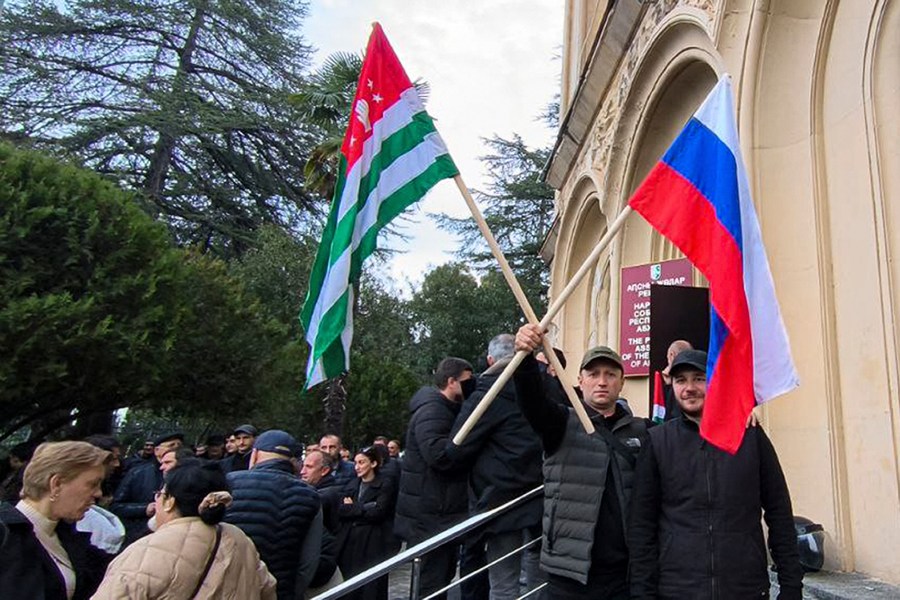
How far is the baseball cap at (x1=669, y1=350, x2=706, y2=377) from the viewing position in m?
3.19

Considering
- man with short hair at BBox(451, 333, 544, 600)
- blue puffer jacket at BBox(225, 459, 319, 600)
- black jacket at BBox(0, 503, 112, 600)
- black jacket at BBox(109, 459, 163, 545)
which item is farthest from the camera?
black jacket at BBox(109, 459, 163, 545)

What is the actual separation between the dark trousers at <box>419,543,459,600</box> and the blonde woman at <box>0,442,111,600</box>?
2274 mm

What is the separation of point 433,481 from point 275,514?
1.23 m

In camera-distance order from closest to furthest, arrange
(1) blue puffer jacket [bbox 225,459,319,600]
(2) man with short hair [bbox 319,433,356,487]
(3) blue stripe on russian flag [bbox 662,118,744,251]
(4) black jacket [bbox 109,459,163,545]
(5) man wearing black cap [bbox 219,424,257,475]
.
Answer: (3) blue stripe on russian flag [bbox 662,118,744,251]
(1) blue puffer jacket [bbox 225,459,319,600]
(4) black jacket [bbox 109,459,163,545]
(2) man with short hair [bbox 319,433,356,487]
(5) man wearing black cap [bbox 219,424,257,475]

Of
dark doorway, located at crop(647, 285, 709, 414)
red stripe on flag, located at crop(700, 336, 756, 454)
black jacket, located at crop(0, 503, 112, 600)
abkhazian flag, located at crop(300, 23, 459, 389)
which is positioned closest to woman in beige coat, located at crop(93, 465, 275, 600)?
black jacket, located at crop(0, 503, 112, 600)

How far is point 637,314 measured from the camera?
9.10 meters

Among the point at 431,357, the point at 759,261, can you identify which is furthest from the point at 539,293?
the point at 759,261

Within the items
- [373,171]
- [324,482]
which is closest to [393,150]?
[373,171]

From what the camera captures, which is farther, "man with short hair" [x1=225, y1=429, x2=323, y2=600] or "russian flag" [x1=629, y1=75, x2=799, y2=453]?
"man with short hair" [x1=225, y1=429, x2=323, y2=600]

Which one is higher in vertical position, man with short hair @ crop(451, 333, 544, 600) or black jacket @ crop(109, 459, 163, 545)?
man with short hair @ crop(451, 333, 544, 600)

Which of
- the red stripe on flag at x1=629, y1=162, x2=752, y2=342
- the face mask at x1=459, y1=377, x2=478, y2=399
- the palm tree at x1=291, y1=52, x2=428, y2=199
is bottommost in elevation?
the face mask at x1=459, y1=377, x2=478, y2=399

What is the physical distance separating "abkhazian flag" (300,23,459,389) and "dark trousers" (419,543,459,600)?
1559 millimetres

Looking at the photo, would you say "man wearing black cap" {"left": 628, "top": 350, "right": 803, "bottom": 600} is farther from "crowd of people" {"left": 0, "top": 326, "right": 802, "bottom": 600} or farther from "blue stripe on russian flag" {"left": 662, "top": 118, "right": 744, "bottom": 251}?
"blue stripe on russian flag" {"left": 662, "top": 118, "right": 744, "bottom": 251}

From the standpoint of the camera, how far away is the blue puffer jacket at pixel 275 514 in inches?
150
